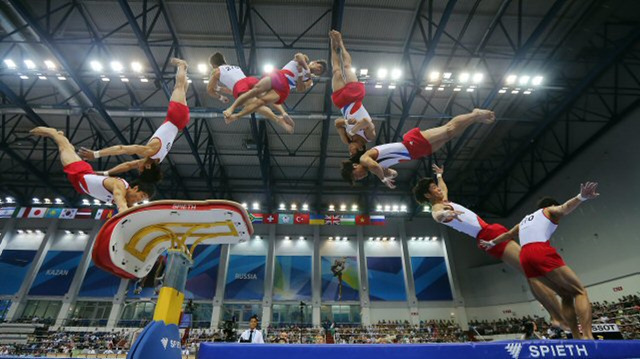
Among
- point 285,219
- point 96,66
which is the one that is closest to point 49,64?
point 96,66

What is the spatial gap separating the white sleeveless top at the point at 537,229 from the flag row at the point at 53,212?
946 inches

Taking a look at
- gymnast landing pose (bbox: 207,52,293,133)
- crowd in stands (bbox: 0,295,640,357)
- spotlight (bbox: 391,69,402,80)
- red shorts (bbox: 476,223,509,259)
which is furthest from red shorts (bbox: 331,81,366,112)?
crowd in stands (bbox: 0,295,640,357)

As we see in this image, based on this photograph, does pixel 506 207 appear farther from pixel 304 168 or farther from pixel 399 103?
pixel 304 168

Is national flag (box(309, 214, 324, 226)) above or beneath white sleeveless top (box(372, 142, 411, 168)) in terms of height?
above

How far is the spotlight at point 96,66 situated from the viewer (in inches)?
530

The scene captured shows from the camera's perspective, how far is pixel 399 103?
58.8 feet

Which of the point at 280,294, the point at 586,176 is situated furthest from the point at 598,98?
the point at 280,294

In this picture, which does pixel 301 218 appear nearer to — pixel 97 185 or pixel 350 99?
pixel 350 99

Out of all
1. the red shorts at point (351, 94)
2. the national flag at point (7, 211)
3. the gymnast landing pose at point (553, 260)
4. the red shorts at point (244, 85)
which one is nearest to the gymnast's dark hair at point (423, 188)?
the gymnast landing pose at point (553, 260)

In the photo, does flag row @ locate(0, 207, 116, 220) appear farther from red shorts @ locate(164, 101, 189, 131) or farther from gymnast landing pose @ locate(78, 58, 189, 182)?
red shorts @ locate(164, 101, 189, 131)

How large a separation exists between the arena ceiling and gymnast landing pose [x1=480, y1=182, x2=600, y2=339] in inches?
376

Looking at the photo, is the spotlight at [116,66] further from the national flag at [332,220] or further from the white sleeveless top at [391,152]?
the national flag at [332,220]

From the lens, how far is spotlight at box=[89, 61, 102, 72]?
44.2 ft

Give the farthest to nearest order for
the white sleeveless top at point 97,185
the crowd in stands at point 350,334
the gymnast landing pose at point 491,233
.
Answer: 1. the crowd in stands at point 350,334
2. the white sleeveless top at point 97,185
3. the gymnast landing pose at point 491,233
